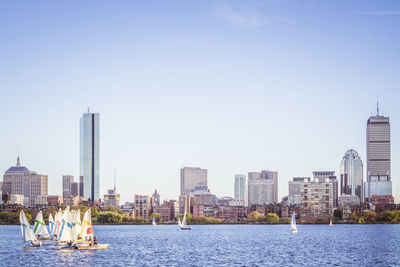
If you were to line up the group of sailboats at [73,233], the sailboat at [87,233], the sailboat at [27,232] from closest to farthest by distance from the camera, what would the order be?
the sailboat at [87,233], the group of sailboats at [73,233], the sailboat at [27,232]

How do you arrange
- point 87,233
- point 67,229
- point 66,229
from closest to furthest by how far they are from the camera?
point 87,233 → point 67,229 → point 66,229

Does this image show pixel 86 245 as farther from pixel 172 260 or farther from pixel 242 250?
pixel 242 250

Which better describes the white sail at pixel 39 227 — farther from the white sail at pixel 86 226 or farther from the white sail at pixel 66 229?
the white sail at pixel 86 226

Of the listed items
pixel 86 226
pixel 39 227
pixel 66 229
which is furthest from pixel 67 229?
pixel 39 227

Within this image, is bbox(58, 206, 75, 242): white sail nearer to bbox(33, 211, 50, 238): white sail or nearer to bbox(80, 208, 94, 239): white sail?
bbox(80, 208, 94, 239): white sail

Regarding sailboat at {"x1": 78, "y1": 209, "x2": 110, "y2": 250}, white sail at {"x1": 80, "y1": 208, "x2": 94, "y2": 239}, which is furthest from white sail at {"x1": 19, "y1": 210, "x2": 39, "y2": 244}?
white sail at {"x1": 80, "y1": 208, "x2": 94, "y2": 239}

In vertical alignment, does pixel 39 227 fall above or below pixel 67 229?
below

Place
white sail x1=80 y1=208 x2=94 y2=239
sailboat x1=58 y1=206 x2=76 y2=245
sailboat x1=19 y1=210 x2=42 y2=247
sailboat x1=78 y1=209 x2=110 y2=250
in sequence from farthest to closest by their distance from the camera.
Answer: sailboat x1=19 y1=210 x2=42 y2=247 < sailboat x1=58 y1=206 x2=76 y2=245 < white sail x1=80 y1=208 x2=94 y2=239 < sailboat x1=78 y1=209 x2=110 y2=250

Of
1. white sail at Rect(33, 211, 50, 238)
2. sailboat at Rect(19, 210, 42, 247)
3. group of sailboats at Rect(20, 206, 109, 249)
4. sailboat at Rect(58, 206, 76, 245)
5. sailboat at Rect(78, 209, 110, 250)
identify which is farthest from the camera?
white sail at Rect(33, 211, 50, 238)

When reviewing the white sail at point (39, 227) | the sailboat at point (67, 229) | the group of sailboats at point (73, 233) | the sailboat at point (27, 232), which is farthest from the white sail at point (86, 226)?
the white sail at point (39, 227)

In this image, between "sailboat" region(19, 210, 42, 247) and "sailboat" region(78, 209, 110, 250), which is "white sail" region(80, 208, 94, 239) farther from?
"sailboat" region(19, 210, 42, 247)

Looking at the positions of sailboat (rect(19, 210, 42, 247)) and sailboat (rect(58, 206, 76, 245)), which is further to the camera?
sailboat (rect(19, 210, 42, 247))

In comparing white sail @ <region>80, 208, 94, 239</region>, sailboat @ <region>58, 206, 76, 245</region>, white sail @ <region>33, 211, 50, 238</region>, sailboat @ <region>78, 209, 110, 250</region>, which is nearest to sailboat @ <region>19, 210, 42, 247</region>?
sailboat @ <region>58, 206, 76, 245</region>

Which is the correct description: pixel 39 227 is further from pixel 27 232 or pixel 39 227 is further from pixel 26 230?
pixel 26 230
